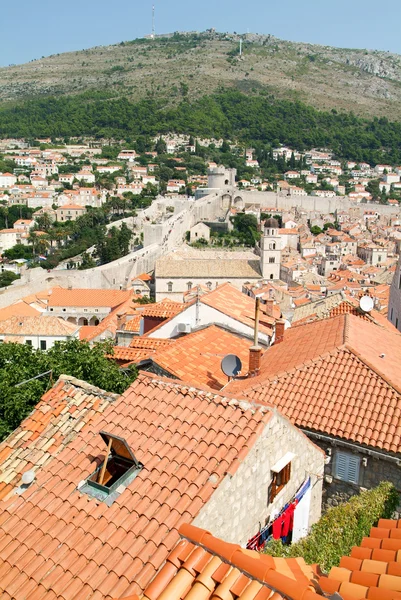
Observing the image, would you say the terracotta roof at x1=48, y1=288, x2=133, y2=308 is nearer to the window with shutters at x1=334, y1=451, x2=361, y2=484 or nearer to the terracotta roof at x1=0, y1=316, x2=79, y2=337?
the terracotta roof at x1=0, y1=316, x2=79, y2=337

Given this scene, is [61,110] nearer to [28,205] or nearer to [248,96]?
[248,96]

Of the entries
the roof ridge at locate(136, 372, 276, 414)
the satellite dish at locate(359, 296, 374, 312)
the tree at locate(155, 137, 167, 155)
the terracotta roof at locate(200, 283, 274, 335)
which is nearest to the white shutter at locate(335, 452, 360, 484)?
the roof ridge at locate(136, 372, 276, 414)

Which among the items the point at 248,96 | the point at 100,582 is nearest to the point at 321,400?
the point at 100,582

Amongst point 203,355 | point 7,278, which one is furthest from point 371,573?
point 7,278

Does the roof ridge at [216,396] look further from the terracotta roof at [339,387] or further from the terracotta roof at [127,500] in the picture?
the terracotta roof at [339,387]

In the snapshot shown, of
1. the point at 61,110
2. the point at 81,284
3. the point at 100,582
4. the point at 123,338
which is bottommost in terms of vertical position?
the point at 81,284

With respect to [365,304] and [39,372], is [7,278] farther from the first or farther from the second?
[39,372]

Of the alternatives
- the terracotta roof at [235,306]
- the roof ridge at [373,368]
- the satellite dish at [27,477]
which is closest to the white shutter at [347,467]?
the roof ridge at [373,368]
